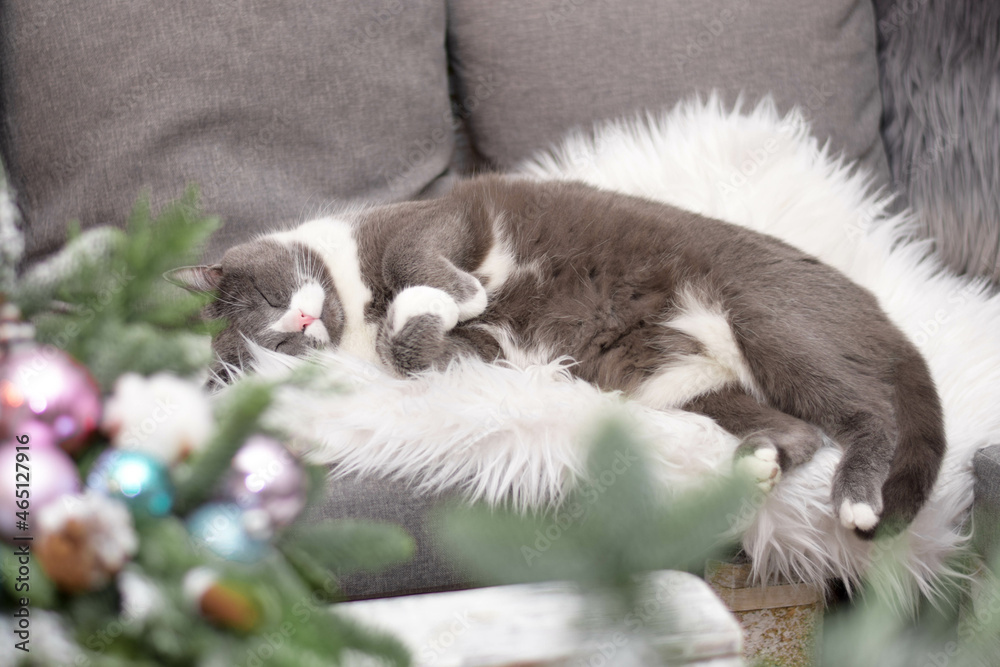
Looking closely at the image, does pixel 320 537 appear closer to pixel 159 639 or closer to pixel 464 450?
pixel 159 639

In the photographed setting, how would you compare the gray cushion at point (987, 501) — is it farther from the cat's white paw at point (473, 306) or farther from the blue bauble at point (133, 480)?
the blue bauble at point (133, 480)

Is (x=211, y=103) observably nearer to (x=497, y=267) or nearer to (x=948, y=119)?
(x=497, y=267)

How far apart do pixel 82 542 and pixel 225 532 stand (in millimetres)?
69

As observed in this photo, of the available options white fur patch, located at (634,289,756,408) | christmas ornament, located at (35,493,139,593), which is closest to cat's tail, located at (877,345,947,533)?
white fur patch, located at (634,289,756,408)

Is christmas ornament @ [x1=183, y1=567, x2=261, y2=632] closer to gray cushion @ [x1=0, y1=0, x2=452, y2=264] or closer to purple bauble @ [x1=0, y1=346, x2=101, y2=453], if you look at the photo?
purple bauble @ [x1=0, y1=346, x2=101, y2=453]

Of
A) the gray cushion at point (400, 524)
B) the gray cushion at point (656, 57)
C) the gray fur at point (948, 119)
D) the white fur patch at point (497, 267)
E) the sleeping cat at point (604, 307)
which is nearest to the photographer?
the gray cushion at point (400, 524)

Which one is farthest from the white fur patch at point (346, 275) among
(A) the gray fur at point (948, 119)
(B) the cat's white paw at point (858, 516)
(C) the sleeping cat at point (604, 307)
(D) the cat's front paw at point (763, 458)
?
(A) the gray fur at point (948, 119)

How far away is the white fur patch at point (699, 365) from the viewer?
128cm

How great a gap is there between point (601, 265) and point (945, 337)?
2.07 feet

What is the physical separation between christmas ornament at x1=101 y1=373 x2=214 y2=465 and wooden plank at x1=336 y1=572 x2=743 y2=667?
5.0 inches

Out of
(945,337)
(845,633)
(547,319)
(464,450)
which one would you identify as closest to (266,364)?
(464,450)

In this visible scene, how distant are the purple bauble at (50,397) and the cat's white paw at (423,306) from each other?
0.84 m

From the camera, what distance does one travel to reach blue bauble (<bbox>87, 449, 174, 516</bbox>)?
1.22 ft

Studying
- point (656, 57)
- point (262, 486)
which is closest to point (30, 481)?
point (262, 486)
